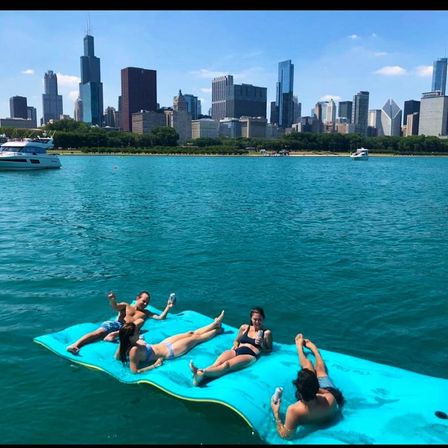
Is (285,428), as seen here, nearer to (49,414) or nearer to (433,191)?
(49,414)

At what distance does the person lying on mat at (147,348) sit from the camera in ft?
35.2

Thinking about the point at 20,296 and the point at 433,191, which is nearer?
the point at 20,296

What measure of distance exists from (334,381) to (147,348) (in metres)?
A: 4.19

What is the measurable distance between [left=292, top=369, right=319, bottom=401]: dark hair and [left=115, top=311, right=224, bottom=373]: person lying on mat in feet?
12.4

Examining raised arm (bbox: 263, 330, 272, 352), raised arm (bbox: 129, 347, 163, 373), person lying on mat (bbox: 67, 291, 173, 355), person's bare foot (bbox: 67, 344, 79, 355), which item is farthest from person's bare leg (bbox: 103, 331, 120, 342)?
raised arm (bbox: 263, 330, 272, 352)

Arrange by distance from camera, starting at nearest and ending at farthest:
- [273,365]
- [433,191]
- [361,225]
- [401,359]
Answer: [273,365], [401,359], [361,225], [433,191]

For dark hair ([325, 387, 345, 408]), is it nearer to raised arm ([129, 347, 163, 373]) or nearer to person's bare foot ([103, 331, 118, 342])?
raised arm ([129, 347, 163, 373])

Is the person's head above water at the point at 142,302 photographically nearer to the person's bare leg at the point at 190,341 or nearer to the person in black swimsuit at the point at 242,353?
the person's bare leg at the point at 190,341

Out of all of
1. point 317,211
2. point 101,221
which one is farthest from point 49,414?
point 317,211

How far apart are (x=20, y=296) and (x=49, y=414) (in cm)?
802

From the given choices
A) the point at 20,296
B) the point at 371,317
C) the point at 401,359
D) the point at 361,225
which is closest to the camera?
the point at 401,359

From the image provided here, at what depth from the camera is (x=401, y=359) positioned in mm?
12109

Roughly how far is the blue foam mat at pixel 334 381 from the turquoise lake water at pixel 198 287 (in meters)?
0.30

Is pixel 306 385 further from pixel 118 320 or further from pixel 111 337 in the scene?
pixel 118 320
